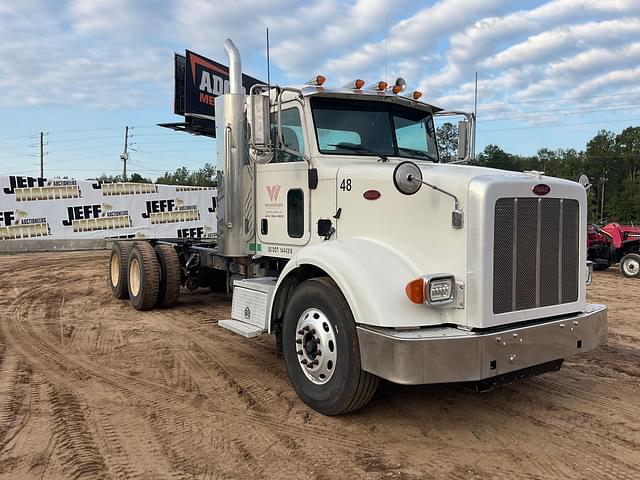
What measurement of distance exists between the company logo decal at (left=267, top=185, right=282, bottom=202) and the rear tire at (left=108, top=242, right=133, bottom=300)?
4425mm

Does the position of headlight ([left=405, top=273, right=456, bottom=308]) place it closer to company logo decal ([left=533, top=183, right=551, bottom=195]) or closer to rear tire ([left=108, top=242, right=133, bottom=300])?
company logo decal ([left=533, top=183, right=551, bottom=195])

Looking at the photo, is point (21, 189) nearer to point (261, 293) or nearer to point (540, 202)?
point (261, 293)

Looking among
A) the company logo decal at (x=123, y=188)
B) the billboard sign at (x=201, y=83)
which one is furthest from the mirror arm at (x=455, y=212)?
the company logo decal at (x=123, y=188)

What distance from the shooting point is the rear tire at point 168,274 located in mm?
8414

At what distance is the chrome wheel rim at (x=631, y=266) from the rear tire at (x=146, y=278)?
1205cm

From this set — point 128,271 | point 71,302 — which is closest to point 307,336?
point 128,271

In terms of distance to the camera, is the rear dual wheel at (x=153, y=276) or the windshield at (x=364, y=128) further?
the rear dual wheel at (x=153, y=276)

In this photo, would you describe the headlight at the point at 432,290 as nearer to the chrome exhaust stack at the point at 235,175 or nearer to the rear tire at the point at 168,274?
the chrome exhaust stack at the point at 235,175

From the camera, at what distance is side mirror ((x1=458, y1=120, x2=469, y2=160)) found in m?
6.18

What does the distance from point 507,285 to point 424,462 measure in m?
1.33

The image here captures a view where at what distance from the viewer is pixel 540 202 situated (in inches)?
157

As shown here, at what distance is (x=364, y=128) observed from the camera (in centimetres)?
522

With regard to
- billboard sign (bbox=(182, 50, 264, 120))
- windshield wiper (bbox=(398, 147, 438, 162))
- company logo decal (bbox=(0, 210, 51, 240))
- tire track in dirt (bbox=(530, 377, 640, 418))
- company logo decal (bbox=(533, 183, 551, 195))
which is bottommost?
tire track in dirt (bbox=(530, 377, 640, 418))

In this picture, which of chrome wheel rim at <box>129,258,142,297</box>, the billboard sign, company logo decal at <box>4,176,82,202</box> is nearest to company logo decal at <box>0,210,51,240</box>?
company logo decal at <box>4,176,82,202</box>
